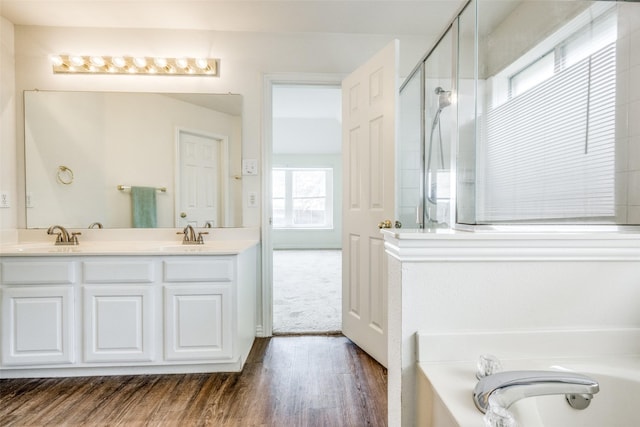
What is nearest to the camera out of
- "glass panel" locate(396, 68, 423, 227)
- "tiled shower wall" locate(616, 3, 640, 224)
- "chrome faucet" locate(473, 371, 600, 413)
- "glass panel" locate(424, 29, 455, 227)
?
"chrome faucet" locate(473, 371, 600, 413)

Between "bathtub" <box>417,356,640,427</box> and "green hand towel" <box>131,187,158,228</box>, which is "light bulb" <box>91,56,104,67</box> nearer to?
"green hand towel" <box>131,187,158,228</box>

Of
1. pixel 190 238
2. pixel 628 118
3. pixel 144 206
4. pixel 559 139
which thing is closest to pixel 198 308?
pixel 190 238

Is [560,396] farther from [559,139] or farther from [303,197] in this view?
[303,197]

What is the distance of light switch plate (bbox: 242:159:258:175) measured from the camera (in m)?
2.32

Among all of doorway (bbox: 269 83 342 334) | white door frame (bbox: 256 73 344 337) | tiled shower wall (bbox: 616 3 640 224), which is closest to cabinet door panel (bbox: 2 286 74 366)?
white door frame (bbox: 256 73 344 337)

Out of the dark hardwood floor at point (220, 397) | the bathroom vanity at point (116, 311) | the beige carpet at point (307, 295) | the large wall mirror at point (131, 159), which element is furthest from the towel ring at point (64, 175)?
the beige carpet at point (307, 295)

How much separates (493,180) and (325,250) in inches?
214

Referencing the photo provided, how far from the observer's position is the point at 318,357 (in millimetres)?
2018

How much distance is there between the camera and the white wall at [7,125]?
2096 mm

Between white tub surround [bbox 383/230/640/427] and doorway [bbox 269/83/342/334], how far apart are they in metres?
1.78

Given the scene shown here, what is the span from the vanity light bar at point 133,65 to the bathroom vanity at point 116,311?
1.35m

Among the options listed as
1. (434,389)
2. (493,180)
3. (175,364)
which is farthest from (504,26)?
(175,364)

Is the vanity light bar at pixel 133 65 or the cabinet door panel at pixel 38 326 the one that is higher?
the vanity light bar at pixel 133 65

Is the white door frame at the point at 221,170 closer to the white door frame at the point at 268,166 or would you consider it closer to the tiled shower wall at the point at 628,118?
the white door frame at the point at 268,166
